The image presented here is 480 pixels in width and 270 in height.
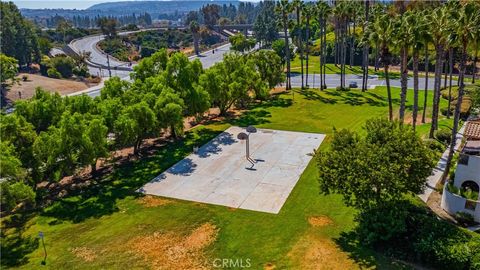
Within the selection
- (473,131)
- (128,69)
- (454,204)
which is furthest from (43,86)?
(454,204)

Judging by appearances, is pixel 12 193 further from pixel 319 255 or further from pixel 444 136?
pixel 444 136

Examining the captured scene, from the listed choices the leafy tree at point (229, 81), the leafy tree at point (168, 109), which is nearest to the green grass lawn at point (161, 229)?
the leafy tree at point (168, 109)

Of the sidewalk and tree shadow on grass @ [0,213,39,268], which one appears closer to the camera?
tree shadow on grass @ [0,213,39,268]

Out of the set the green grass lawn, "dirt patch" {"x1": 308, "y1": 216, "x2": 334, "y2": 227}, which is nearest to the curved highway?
the green grass lawn

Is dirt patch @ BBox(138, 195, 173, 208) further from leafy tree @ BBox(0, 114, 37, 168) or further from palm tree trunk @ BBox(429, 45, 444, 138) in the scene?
palm tree trunk @ BBox(429, 45, 444, 138)

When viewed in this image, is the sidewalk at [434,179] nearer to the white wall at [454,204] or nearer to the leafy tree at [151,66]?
the white wall at [454,204]
